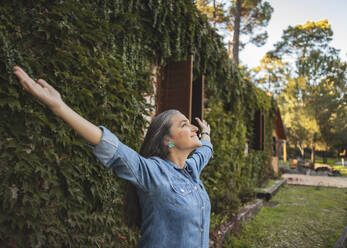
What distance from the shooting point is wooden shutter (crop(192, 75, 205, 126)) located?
180 inches

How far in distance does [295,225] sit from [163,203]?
560 centimetres

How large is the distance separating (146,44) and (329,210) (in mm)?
7215

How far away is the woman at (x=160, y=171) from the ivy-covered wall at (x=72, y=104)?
3.50ft

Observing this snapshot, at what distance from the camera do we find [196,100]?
471 centimetres

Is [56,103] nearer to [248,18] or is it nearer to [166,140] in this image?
[166,140]

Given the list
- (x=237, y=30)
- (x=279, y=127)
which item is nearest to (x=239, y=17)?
(x=237, y=30)

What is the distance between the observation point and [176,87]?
13.7ft

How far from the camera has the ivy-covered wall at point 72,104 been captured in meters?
2.00

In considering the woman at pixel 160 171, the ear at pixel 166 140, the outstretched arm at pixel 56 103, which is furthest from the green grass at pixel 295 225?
the outstretched arm at pixel 56 103

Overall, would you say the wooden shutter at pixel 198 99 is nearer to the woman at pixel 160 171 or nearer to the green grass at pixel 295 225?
the green grass at pixel 295 225

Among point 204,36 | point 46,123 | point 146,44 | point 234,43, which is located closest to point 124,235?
point 46,123

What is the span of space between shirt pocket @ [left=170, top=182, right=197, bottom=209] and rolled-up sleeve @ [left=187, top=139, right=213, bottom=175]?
35 cm

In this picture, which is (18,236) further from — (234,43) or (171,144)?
(234,43)

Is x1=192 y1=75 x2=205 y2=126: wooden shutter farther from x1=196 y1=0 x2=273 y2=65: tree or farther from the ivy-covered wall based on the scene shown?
x1=196 y1=0 x2=273 y2=65: tree
